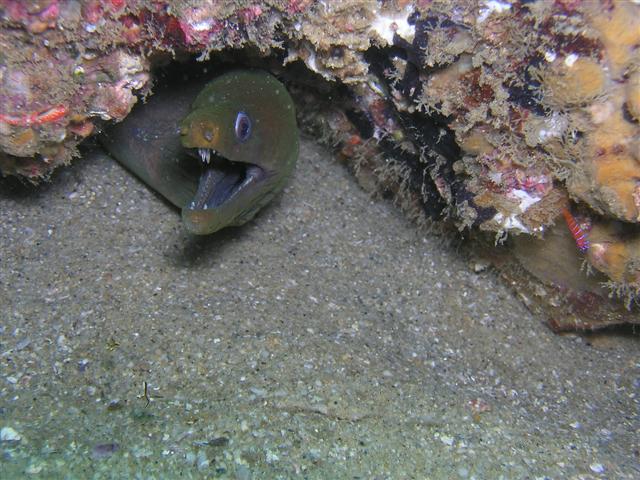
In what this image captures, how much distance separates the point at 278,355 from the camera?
8.50ft

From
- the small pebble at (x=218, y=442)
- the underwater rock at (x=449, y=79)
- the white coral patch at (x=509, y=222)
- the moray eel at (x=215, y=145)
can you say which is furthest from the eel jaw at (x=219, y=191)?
the white coral patch at (x=509, y=222)

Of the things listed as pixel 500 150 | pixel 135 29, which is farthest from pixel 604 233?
pixel 135 29

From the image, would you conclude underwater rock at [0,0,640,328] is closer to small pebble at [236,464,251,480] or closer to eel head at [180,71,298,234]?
eel head at [180,71,298,234]

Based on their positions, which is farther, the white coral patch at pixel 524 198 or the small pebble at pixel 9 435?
the white coral patch at pixel 524 198

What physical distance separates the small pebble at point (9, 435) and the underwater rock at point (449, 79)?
48.7 inches

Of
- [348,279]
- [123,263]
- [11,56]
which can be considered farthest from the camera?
[348,279]

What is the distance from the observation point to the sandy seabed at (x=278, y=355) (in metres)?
2.12

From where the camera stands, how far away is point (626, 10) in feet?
6.17

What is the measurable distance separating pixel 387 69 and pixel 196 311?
5.63 ft

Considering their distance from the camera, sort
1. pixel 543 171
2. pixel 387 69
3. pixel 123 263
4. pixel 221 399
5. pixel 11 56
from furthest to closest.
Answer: pixel 123 263 → pixel 387 69 → pixel 543 171 → pixel 221 399 → pixel 11 56

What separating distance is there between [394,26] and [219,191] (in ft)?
4.14

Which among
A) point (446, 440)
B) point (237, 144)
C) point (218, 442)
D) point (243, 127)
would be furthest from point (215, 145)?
point (446, 440)

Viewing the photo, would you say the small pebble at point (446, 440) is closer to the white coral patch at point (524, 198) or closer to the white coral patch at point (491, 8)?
the white coral patch at point (524, 198)

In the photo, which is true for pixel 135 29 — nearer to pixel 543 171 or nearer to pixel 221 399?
pixel 221 399
